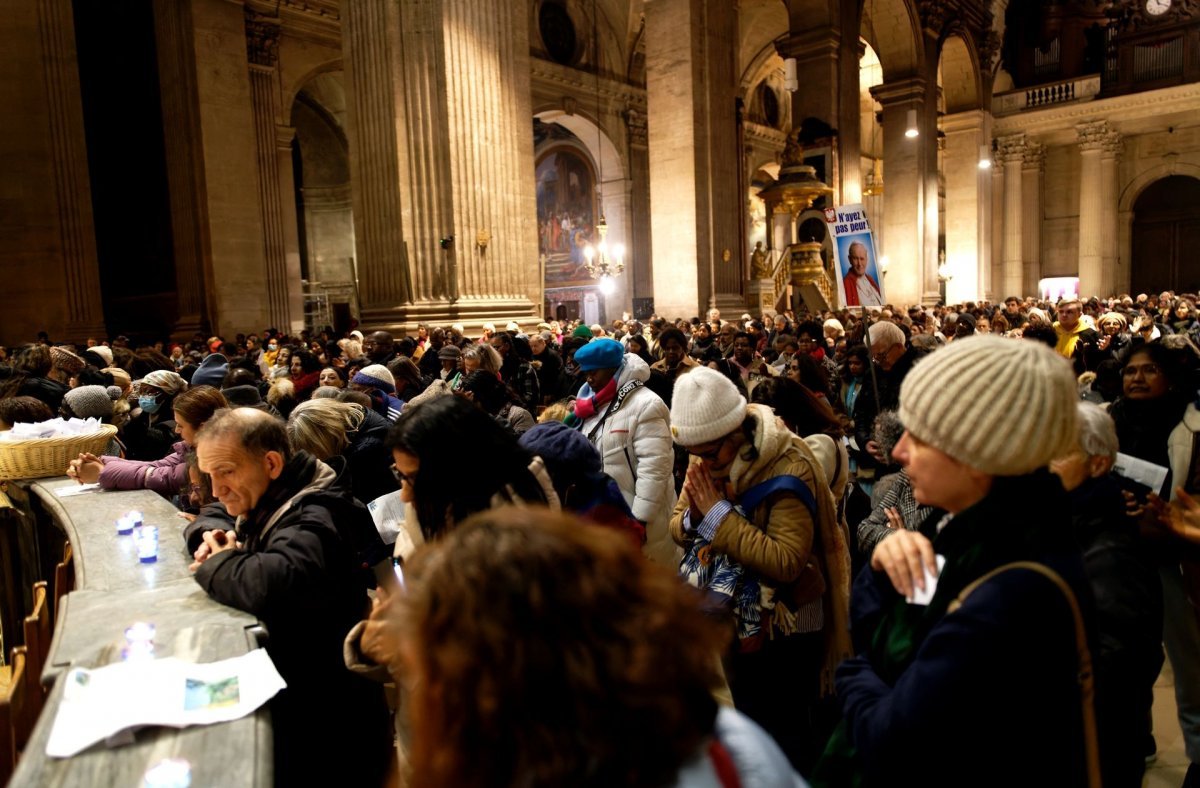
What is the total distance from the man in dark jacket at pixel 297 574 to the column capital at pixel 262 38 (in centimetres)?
1863

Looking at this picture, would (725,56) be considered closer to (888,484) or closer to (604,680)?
(888,484)

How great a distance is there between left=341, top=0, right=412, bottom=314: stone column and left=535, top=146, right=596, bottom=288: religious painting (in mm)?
17848

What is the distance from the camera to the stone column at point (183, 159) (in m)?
15.5

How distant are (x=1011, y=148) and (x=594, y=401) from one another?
33506 mm

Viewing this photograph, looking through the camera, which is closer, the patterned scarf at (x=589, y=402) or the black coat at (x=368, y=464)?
Result: the patterned scarf at (x=589, y=402)

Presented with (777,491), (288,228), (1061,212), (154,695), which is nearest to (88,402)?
(154,695)

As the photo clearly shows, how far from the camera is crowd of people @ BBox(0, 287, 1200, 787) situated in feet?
2.79

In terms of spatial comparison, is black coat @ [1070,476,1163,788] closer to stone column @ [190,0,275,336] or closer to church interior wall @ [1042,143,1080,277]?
stone column @ [190,0,275,336]

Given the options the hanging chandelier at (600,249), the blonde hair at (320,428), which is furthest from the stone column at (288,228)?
the blonde hair at (320,428)

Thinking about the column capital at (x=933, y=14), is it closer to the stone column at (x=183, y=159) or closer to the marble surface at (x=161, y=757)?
the stone column at (x=183, y=159)

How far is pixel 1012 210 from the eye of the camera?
1260 inches

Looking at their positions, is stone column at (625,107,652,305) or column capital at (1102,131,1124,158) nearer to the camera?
stone column at (625,107,652,305)

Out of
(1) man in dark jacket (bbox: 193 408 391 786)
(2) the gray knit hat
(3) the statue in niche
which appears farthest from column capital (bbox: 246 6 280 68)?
(1) man in dark jacket (bbox: 193 408 391 786)

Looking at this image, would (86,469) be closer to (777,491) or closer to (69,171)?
(777,491)
